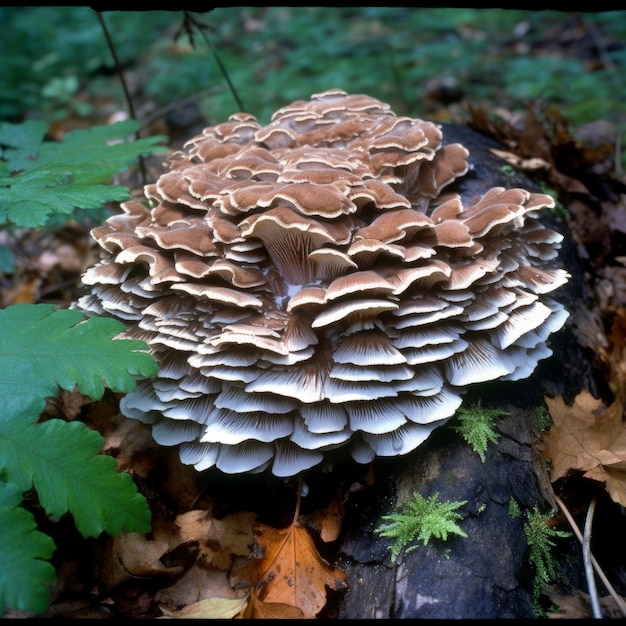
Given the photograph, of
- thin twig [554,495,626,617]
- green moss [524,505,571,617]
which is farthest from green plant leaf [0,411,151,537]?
thin twig [554,495,626,617]

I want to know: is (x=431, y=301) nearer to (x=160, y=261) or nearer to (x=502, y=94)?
(x=160, y=261)

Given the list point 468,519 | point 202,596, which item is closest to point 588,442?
point 468,519

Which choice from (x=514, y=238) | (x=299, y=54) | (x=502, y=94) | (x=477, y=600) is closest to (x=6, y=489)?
(x=477, y=600)

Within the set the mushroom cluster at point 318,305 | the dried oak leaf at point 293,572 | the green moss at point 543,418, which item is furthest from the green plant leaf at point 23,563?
the green moss at point 543,418

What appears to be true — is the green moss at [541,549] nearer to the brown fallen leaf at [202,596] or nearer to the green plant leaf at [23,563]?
the brown fallen leaf at [202,596]

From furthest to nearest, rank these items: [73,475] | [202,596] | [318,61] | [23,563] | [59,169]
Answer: [318,61]
[59,169]
[202,596]
[73,475]
[23,563]

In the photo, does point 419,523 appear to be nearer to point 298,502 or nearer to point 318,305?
point 298,502

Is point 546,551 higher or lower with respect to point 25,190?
lower
